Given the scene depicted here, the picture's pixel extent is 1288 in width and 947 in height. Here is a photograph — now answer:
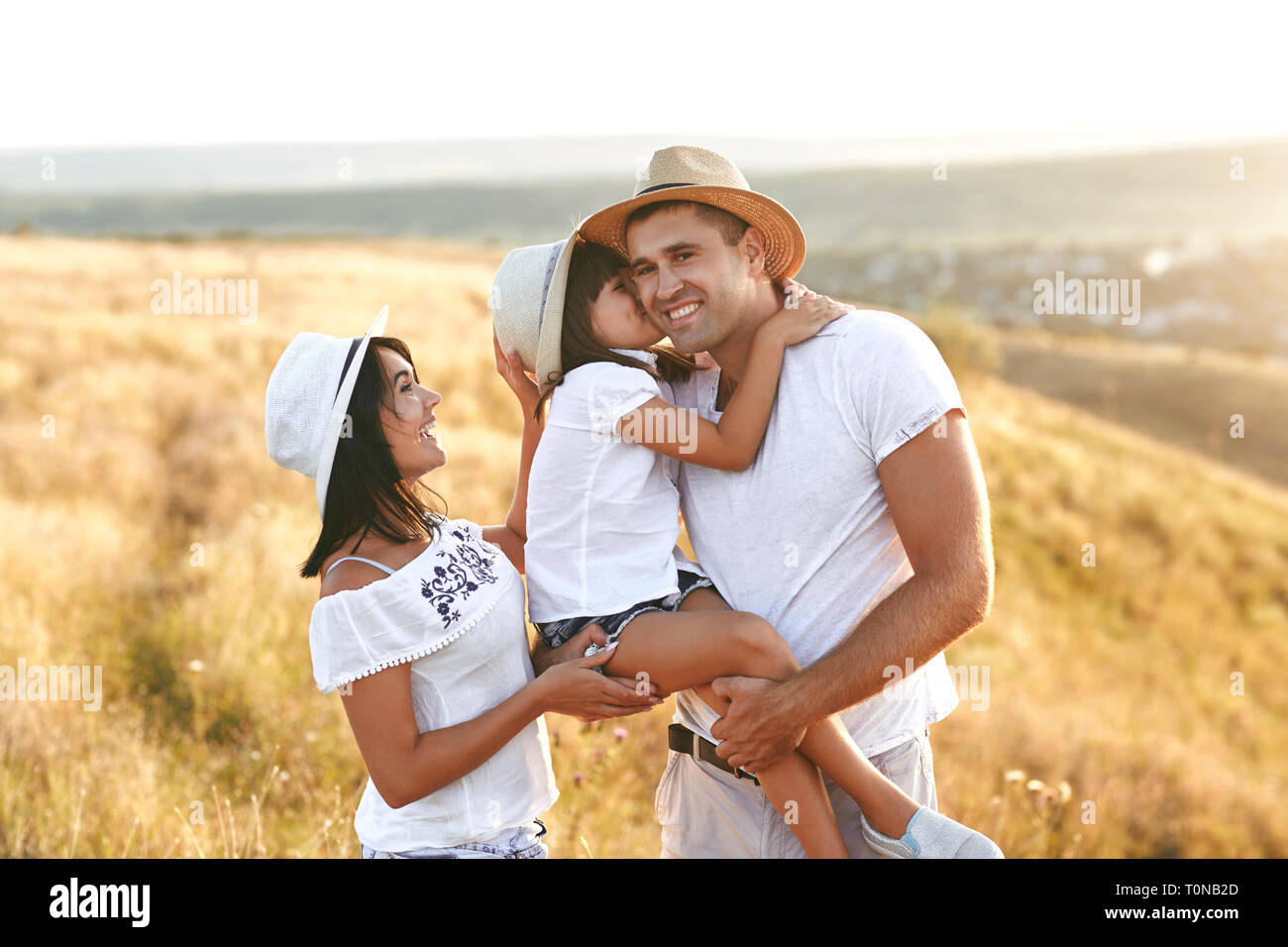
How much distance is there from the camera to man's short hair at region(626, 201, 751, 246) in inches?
121

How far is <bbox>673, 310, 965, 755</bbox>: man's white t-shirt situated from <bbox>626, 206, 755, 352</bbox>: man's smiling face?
0.26 m

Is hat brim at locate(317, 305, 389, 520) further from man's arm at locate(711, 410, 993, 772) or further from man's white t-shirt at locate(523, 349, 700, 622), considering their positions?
man's arm at locate(711, 410, 993, 772)

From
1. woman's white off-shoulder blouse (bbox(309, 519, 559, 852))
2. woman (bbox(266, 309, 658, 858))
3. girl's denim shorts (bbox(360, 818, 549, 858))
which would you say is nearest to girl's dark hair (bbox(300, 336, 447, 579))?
woman (bbox(266, 309, 658, 858))

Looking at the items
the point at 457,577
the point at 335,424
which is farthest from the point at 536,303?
the point at 457,577

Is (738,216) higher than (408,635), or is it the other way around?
(738,216)

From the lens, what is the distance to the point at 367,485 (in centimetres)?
267

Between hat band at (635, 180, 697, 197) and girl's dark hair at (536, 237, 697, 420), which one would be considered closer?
hat band at (635, 180, 697, 197)

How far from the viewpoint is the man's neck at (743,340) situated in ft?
10.2

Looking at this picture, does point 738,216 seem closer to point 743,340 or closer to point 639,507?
point 743,340

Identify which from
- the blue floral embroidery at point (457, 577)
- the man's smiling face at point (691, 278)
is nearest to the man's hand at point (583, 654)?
the blue floral embroidery at point (457, 577)

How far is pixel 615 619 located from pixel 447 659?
1.85 feet

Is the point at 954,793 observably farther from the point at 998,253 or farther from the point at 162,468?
the point at 998,253

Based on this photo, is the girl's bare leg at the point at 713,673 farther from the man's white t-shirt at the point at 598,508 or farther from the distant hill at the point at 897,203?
the distant hill at the point at 897,203
